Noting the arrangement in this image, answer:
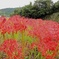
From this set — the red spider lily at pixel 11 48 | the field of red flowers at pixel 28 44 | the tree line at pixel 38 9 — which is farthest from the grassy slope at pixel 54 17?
the red spider lily at pixel 11 48

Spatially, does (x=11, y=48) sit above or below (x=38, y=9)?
above

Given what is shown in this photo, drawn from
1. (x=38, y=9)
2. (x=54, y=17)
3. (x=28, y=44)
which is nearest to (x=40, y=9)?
(x=38, y=9)

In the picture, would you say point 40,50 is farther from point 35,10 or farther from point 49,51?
point 35,10

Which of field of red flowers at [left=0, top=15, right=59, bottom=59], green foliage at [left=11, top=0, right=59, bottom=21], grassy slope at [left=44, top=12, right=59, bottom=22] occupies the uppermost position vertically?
field of red flowers at [left=0, top=15, right=59, bottom=59]

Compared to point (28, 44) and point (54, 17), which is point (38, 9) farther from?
point (28, 44)

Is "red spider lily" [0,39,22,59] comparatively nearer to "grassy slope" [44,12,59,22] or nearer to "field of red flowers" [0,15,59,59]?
"field of red flowers" [0,15,59,59]

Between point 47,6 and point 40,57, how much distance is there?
60.6 ft

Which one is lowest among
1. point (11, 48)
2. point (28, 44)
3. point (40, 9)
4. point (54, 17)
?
point (54, 17)

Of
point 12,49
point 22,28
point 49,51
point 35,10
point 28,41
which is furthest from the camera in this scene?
point 35,10

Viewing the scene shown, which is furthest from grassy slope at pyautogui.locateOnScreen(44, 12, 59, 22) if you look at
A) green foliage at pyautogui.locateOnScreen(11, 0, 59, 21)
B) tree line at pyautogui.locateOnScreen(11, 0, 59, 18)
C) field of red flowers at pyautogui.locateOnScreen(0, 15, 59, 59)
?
field of red flowers at pyautogui.locateOnScreen(0, 15, 59, 59)

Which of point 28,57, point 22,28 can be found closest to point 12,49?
point 22,28

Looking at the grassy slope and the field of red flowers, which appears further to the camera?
the grassy slope

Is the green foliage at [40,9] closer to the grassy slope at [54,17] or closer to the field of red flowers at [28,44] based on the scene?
the grassy slope at [54,17]

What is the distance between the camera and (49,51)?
17.5 feet
